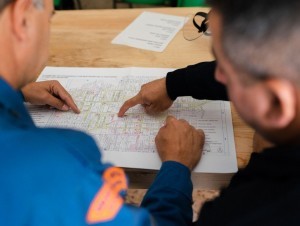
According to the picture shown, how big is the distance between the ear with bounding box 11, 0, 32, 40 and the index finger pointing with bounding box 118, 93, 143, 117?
41 cm

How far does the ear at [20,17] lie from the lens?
450mm

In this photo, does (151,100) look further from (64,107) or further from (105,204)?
(105,204)

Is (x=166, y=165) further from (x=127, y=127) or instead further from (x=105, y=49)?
(x=105, y=49)

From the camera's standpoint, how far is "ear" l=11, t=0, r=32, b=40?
45 cm

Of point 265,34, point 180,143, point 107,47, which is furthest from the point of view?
point 107,47

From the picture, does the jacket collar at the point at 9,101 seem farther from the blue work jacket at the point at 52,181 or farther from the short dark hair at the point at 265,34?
the short dark hair at the point at 265,34

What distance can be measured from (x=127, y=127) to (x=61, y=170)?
1.42ft

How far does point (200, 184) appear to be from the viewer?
0.75 meters

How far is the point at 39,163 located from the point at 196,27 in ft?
3.09

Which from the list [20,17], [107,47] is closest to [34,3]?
[20,17]

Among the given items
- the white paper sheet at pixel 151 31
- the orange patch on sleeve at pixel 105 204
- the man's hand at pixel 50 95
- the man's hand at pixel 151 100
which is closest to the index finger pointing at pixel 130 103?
the man's hand at pixel 151 100

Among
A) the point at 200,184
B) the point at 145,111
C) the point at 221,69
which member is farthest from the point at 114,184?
the point at 145,111

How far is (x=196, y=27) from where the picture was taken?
4.03ft

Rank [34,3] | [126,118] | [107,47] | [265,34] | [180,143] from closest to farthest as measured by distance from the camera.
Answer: [265,34] → [34,3] → [180,143] → [126,118] → [107,47]
